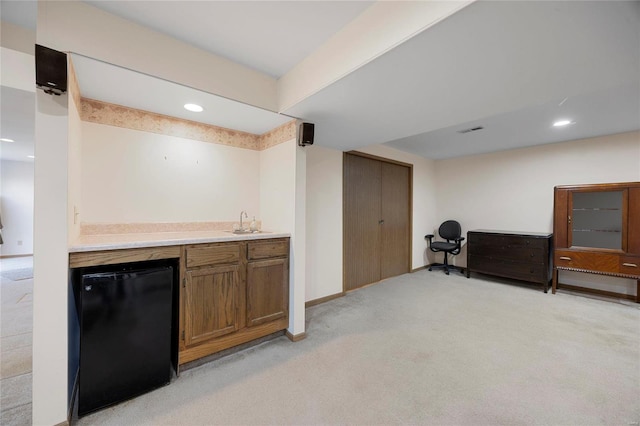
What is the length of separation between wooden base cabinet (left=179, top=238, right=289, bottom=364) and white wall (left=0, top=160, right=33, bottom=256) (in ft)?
26.0

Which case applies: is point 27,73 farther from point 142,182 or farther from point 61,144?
point 61,144

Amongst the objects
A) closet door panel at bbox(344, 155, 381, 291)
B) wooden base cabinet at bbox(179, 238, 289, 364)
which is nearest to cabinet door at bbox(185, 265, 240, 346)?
wooden base cabinet at bbox(179, 238, 289, 364)

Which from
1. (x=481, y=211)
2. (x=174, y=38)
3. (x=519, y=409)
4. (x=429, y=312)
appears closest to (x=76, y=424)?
(x=174, y=38)

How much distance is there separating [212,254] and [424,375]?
1892 mm

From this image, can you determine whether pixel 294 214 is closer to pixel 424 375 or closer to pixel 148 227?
pixel 148 227

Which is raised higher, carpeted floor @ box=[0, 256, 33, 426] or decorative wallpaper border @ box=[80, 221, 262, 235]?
decorative wallpaper border @ box=[80, 221, 262, 235]

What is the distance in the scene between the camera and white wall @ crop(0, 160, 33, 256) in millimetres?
6105

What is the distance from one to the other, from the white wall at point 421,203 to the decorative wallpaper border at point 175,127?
107 inches

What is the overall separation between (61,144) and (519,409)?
10.4 feet

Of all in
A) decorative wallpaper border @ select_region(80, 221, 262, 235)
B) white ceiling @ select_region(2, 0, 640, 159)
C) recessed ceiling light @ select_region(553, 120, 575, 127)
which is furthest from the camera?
recessed ceiling light @ select_region(553, 120, 575, 127)

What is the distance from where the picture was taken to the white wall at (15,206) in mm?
6105

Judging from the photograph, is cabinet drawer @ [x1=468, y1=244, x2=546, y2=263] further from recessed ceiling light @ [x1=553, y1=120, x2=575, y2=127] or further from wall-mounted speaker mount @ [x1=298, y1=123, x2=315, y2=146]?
wall-mounted speaker mount @ [x1=298, y1=123, x2=315, y2=146]

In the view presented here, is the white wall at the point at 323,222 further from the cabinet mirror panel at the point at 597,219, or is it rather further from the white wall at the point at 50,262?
the cabinet mirror panel at the point at 597,219

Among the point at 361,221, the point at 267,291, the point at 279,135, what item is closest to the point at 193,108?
the point at 279,135
